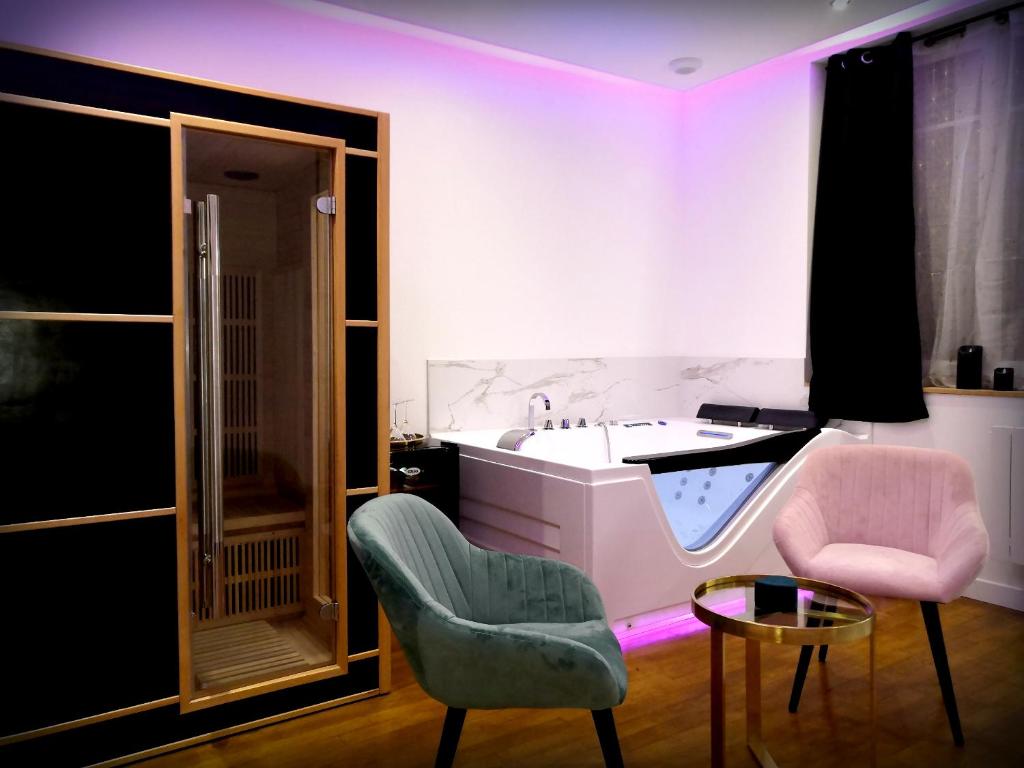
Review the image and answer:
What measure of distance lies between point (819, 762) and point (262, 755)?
60.9 inches

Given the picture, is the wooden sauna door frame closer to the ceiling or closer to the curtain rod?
the ceiling

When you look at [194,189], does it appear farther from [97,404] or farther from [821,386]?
[821,386]

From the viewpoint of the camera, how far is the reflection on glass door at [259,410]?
2.32m

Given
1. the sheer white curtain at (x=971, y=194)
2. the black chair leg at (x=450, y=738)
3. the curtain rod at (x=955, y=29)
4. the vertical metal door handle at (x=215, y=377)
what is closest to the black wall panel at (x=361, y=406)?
the vertical metal door handle at (x=215, y=377)

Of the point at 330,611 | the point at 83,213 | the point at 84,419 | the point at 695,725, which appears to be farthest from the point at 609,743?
the point at 83,213

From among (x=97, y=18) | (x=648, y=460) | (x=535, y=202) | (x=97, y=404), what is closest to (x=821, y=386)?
(x=648, y=460)

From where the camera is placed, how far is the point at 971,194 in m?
3.58

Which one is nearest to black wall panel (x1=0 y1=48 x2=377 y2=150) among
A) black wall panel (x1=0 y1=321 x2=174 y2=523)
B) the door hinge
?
black wall panel (x1=0 y1=321 x2=174 y2=523)

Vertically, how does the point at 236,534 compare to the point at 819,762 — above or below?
above

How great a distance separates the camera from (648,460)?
3053 millimetres

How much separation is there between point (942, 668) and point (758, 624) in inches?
32.4

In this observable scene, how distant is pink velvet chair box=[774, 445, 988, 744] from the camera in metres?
2.33

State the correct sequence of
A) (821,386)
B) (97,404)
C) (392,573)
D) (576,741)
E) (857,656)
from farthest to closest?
(821,386)
(857,656)
(576,741)
(97,404)
(392,573)

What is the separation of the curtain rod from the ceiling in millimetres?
440
